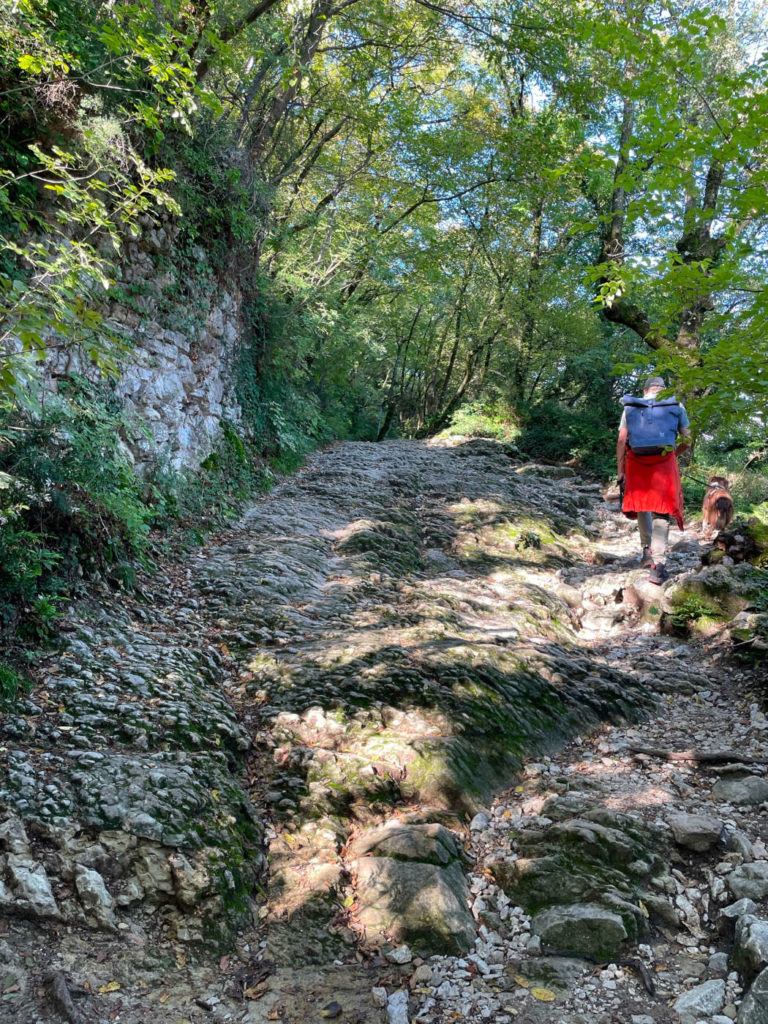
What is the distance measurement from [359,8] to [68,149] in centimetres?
916

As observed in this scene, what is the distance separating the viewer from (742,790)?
337 centimetres

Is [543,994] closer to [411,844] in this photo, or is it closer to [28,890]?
[411,844]

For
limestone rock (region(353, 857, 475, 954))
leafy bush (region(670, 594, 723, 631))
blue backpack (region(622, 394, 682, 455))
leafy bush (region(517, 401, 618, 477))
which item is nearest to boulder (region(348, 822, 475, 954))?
limestone rock (region(353, 857, 475, 954))

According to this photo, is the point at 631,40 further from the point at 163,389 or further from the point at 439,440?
the point at 439,440

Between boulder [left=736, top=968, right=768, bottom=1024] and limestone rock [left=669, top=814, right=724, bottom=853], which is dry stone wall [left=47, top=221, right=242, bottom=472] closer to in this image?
limestone rock [left=669, top=814, right=724, bottom=853]

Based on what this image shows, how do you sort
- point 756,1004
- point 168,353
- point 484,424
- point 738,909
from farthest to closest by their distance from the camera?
point 484,424 < point 168,353 < point 738,909 < point 756,1004

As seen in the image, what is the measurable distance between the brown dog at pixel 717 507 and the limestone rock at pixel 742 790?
5982 millimetres

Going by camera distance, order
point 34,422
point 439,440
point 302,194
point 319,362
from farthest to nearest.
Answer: point 439,440 < point 319,362 < point 302,194 < point 34,422

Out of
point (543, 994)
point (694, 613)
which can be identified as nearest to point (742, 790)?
point (543, 994)

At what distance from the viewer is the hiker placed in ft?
21.3

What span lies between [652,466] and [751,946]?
210 inches

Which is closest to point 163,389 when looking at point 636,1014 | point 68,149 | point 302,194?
point 68,149

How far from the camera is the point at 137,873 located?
2.52m

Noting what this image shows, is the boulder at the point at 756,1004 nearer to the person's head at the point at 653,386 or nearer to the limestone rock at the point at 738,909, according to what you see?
the limestone rock at the point at 738,909
